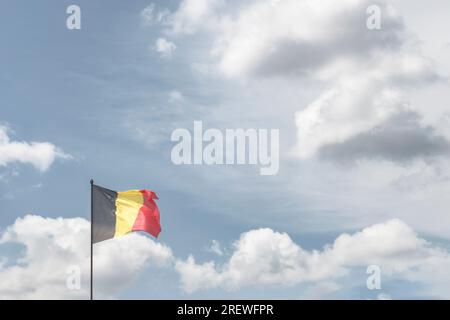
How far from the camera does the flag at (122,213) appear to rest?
47656 mm

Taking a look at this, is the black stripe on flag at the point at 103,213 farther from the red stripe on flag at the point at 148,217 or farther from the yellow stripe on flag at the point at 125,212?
the red stripe on flag at the point at 148,217

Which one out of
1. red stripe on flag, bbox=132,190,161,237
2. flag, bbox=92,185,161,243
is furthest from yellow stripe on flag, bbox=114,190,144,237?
red stripe on flag, bbox=132,190,161,237

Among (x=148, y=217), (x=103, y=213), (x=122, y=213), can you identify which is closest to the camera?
(x=103, y=213)

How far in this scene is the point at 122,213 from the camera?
160ft

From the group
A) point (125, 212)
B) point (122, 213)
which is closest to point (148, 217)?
point (125, 212)

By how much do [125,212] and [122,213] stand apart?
0.70ft

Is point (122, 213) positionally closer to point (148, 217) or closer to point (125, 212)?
point (125, 212)

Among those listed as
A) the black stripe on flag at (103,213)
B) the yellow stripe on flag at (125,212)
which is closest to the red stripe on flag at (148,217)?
the yellow stripe on flag at (125,212)

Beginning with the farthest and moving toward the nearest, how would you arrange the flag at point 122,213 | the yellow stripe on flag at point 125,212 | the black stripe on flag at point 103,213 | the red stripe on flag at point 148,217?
the red stripe on flag at point 148,217
the yellow stripe on flag at point 125,212
the flag at point 122,213
the black stripe on flag at point 103,213

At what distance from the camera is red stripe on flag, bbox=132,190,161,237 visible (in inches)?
1940

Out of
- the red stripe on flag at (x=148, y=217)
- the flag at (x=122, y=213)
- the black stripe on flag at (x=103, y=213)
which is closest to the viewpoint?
the black stripe on flag at (x=103, y=213)
